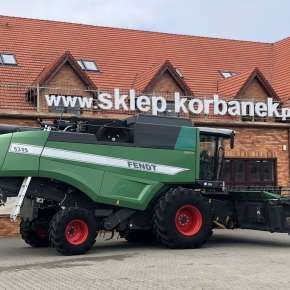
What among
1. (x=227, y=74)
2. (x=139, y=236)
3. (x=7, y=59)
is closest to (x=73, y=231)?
(x=139, y=236)

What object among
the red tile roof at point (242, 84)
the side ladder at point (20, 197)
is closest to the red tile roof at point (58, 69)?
the red tile roof at point (242, 84)

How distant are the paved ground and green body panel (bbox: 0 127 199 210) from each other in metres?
1.36

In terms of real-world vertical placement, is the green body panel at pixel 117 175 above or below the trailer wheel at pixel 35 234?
above

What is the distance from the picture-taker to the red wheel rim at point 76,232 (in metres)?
13.0

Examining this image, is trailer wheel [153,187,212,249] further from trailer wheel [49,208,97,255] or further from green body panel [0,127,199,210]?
trailer wheel [49,208,97,255]

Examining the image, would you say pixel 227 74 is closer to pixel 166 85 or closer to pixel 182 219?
pixel 166 85

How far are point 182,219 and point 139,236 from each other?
6.67 feet

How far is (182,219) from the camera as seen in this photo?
1411 centimetres

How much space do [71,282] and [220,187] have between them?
644cm

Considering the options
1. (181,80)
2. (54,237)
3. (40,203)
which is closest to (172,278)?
(54,237)

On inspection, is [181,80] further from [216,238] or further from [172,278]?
[172,278]

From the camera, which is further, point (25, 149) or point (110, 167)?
point (110, 167)

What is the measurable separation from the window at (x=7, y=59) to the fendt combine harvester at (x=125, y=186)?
10.8 meters

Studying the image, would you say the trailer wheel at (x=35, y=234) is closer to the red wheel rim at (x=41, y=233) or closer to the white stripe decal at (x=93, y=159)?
the red wheel rim at (x=41, y=233)
